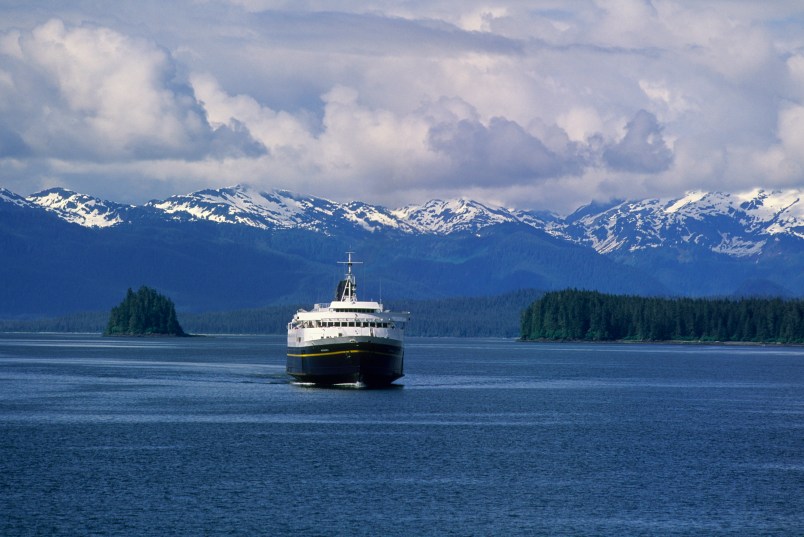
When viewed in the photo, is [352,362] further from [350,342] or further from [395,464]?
[395,464]

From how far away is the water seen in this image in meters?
67.2

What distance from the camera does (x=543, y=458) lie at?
9100cm

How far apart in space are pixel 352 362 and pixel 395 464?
5494 cm

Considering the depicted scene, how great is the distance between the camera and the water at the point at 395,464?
67.2m

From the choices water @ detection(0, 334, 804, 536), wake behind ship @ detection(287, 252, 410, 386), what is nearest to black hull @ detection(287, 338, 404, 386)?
wake behind ship @ detection(287, 252, 410, 386)

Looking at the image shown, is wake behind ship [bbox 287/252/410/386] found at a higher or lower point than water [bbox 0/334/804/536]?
higher

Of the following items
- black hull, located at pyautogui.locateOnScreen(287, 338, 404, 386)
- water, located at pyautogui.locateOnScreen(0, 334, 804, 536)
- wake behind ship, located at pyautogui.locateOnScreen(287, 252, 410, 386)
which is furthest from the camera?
wake behind ship, located at pyautogui.locateOnScreen(287, 252, 410, 386)

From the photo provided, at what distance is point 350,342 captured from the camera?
139 metres

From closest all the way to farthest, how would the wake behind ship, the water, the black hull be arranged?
the water → the black hull → the wake behind ship

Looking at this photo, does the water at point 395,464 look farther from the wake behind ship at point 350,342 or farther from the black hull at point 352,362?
the wake behind ship at point 350,342

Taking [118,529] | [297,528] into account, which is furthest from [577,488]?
[118,529]

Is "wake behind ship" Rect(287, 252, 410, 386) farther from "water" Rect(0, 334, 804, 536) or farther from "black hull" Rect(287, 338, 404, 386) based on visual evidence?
"water" Rect(0, 334, 804, 536)

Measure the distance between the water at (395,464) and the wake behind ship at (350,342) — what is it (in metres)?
2.87

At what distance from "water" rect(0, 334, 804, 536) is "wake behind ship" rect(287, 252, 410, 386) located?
287 centimetres
